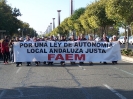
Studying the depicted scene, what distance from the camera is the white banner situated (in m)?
19.3

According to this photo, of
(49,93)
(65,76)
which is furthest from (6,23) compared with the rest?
(49,93)

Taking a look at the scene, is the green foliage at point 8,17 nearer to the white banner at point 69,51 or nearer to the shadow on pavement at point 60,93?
the white banner at point 69,51

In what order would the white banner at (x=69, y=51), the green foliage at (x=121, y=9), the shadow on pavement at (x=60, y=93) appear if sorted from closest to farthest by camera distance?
the shadow on pavement at (x=60, y=93) → the white banner at (x=69, y=51) → the green foliage at (x=121, y=9)

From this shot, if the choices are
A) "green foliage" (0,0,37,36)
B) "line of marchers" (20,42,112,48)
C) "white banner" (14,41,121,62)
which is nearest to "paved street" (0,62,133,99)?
"white banner" (14,41,121,62)

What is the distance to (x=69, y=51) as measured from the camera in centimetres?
1944

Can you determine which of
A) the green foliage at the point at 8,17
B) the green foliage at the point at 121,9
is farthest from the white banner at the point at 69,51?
the green foliage at the point at 8,17

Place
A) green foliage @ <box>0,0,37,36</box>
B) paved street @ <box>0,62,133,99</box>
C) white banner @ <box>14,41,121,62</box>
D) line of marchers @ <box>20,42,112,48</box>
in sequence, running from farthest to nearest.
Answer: green foliage @ <box>0,0,37,36</box> < line of marchers @ <box>20,42,112,48</box> < white banner @ <box>14,41,121,62</box> < paved street @ <box>0,62,133,99</box>

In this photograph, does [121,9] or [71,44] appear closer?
[71,44]

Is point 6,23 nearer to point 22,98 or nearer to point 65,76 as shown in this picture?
point 65,76

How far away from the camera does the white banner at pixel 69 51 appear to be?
19297mm

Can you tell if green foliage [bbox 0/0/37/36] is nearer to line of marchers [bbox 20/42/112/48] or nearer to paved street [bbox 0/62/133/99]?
line of marchers [bbox 20/42/112/48]

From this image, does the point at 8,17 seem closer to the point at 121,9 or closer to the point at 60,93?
the point at 121,9

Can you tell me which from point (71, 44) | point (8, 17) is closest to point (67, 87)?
point (71, 44)

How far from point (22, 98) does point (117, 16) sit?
52.5ft
